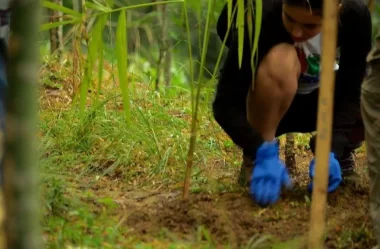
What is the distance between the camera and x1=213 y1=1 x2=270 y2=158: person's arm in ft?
6.23

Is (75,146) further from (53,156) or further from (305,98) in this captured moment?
(305,98)

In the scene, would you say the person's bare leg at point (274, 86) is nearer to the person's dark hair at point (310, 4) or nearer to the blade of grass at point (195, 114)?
the person's dark hair at point (310, 4)

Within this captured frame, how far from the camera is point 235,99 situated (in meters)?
1.96

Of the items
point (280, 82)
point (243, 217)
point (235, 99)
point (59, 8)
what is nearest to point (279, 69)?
point (280, 82)

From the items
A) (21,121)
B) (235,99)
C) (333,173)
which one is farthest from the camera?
(235,99)

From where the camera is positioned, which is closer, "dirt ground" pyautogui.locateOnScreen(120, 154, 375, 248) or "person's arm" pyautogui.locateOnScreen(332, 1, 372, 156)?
"dirt ground" pyautogui.locateOnScreen(120, 154, 375, 248)

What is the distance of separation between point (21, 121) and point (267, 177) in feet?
3.40

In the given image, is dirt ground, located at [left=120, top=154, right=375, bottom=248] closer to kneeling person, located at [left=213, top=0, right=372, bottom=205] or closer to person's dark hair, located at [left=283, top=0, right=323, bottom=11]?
kneeling person, located at [left=213, top=0, right=372, bottom=205]

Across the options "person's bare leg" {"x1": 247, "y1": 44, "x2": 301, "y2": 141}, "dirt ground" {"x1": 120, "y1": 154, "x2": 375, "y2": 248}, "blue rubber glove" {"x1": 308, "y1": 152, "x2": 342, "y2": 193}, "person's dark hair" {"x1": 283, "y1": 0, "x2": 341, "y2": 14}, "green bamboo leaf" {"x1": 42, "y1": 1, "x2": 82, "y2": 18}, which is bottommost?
"dirt ground" {"x1": 120, "y1": 154, "x2": 375, "y2": 248}

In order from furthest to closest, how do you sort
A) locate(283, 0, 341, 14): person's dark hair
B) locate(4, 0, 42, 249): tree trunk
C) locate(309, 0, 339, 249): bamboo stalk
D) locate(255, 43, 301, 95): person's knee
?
locate(255, 43, 301, 95): person's knee, locate(283, 0, 341, 14): person's dark hair, locate(309, 0, 339, 249): bamboo stalk, locate(4, 0, 42, 249): tree trunk

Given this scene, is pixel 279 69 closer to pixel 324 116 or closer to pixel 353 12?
pixel 353 12

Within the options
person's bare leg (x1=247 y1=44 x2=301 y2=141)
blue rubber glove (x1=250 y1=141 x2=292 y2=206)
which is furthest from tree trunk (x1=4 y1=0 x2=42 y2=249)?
person's bare leg (x1=247 y1=44 x2=301 y2=141)

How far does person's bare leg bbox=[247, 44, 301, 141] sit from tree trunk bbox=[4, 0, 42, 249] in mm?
1124

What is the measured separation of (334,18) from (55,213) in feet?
2.68
